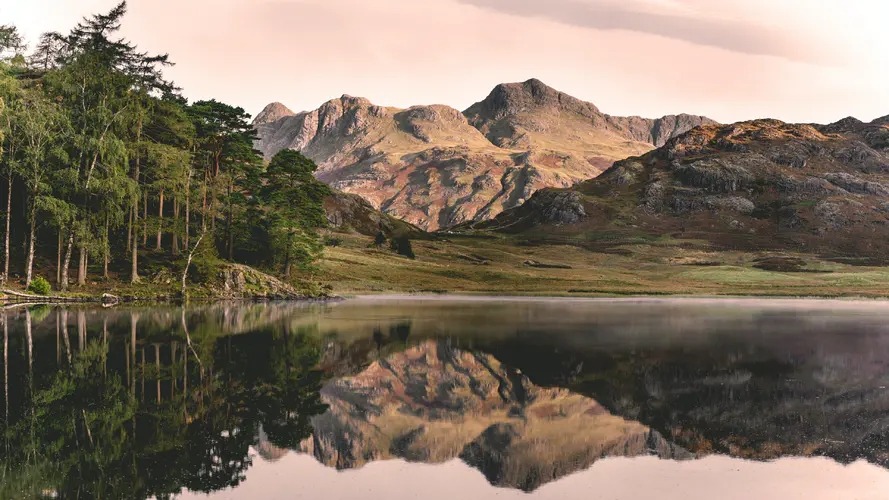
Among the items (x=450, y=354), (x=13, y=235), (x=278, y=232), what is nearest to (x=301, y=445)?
(x=450, y=354)

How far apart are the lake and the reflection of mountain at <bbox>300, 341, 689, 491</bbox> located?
80mm

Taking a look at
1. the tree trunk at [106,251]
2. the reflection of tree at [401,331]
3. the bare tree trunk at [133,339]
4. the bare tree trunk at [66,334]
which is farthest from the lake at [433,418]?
the tree trunk at [106,251]

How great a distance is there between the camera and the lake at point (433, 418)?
1317cm

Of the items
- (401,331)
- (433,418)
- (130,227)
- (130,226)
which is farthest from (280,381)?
(130,227)

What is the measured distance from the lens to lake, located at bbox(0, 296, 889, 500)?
519 inches

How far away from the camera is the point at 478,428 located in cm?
1783

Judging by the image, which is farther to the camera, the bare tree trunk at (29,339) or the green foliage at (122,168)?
the green foliage at (122,168)

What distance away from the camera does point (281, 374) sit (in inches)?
993

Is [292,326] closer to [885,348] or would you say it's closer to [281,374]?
[281,374]

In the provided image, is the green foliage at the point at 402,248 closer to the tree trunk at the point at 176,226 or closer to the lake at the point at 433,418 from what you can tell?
the tree trunk at the point at 176,226

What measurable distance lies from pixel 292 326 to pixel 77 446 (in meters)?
31.0

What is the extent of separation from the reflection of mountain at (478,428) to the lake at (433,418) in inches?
3.2

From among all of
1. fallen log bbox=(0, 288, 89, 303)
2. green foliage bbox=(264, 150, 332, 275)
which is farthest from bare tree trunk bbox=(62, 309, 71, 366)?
green foliage bbox=(264, 150, 332, 275)

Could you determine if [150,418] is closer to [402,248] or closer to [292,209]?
[292,209]
